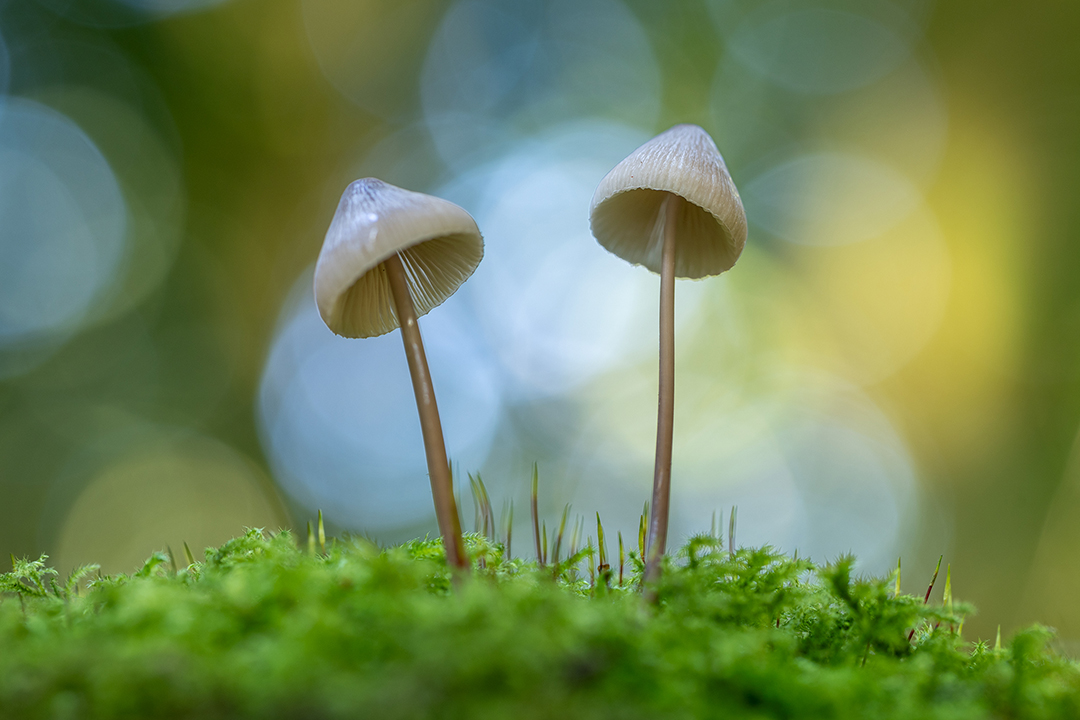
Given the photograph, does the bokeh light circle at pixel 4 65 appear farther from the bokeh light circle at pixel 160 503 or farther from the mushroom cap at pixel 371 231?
the mushroom cap at pixel 371 231

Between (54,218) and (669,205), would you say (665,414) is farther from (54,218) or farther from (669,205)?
(54,218)

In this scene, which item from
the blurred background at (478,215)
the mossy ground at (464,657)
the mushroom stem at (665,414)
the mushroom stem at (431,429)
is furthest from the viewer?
the blurred background at (478,215)

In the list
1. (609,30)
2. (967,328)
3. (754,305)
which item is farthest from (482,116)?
(967,328)

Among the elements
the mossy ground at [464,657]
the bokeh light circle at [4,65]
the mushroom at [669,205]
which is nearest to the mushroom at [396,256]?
the mossy ground at [464,657]

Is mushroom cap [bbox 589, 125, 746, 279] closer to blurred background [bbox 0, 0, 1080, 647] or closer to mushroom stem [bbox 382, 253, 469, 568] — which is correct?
mushroom stem [bbox 382, 253, 469, 568]

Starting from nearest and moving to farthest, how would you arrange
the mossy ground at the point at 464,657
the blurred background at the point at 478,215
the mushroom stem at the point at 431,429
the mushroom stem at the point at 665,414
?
1. the mossy ground at the point at 464,657
2. the mushroom stem at the point at 431,429
3. the mushroom stem at the point at 665,414
4. the blurred background at the point at 478,215

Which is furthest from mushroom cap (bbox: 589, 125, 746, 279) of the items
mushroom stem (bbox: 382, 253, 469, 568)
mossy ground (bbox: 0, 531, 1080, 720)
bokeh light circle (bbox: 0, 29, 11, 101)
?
bokeh light circle (bbox: 0, 29, 11, 101)

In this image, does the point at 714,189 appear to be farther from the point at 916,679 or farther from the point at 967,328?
the point at 967,328
